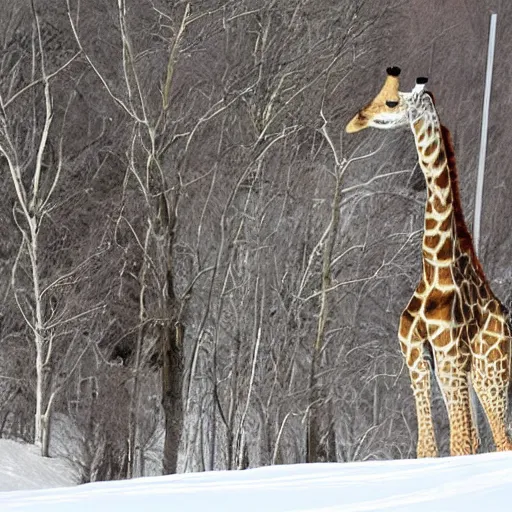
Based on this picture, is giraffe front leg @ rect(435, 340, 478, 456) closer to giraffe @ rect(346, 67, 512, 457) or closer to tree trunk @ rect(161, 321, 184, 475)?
giraffe @ rect(346, 67, 512, 457)

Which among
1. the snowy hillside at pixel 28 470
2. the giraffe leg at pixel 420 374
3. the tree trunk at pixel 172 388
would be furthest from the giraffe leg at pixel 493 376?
the tree trunk at pixel 172 388

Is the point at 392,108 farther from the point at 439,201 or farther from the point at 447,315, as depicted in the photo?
the point at 447,315

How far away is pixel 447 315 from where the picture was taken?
870 cm

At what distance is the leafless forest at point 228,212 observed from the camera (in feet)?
49.5

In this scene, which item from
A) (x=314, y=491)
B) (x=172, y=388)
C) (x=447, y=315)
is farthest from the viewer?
(x=172, y=388)

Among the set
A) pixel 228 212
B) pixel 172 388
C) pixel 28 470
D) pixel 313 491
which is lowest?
pixel 28 470

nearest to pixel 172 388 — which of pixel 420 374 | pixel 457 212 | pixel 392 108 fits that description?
pixel 420 374

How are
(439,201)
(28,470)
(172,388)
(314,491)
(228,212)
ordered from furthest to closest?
(228,212) → (172,388) → (28,470) → (439,201) → (314,491)

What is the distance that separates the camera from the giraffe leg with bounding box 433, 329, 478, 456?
869cm

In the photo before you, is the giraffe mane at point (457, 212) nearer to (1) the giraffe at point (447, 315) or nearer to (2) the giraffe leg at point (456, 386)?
(1) the giraffe at point (447, 315)

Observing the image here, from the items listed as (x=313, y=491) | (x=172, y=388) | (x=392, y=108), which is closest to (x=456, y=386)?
(x=392, y=108)

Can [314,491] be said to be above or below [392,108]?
below

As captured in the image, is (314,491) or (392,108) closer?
(314,491)

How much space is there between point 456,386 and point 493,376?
0.82 feet
